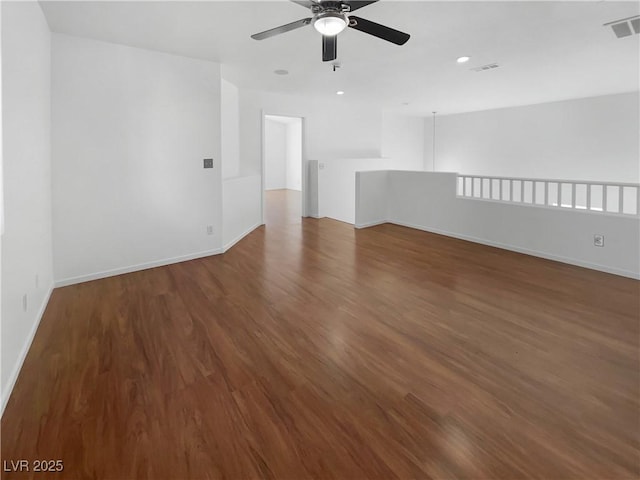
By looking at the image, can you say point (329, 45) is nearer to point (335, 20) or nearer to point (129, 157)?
point (335, 20)

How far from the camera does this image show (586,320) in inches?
107

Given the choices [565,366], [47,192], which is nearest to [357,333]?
[565,366]

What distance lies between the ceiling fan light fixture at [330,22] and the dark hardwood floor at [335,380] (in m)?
2.14

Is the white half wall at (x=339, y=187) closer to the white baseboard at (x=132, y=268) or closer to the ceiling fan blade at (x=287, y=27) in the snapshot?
the white baseboard at (x=132, y=268)

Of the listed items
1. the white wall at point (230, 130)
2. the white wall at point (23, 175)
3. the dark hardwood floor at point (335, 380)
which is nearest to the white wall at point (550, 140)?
the dark hardwood floor at point (335, 380)

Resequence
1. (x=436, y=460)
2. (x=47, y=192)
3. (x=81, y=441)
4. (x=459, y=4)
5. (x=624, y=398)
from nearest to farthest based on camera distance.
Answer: (x=436, y=460) → (x=81, y=441) → (x=624, y=398) → (x=459, y=4) → (x=47, y=192)

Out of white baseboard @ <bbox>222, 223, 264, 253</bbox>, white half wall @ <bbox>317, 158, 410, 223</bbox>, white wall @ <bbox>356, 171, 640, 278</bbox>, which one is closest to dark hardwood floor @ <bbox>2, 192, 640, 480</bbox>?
white wall @ <bbox>356, 171, 640, 278</bbox>

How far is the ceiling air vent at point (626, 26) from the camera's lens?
10.8 ft

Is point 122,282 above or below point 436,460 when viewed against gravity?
above

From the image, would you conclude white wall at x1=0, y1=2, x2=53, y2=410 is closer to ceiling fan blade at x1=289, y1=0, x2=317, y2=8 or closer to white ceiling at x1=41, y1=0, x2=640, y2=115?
white ceiling at x1=41, y1=0, x2=640, y2=115

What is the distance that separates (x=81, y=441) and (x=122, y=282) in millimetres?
2379

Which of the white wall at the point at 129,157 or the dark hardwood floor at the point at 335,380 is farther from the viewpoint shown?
the white wall at the point at 129,157

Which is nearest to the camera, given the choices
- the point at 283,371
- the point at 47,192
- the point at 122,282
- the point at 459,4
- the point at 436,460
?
the point at 436,460

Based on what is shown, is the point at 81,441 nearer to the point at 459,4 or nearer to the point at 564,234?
the point at 459,4
